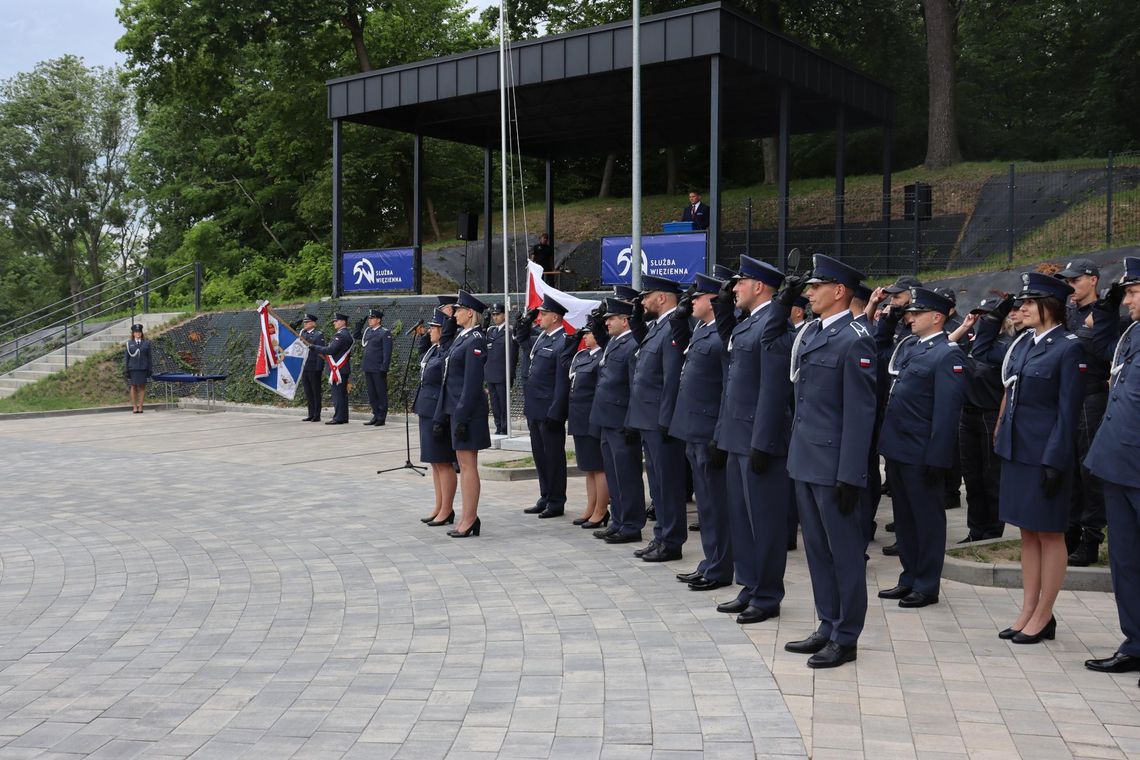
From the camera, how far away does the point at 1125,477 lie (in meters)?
5.31

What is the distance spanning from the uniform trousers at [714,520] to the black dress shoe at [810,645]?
148cm

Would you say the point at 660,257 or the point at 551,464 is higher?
the point at 660,257

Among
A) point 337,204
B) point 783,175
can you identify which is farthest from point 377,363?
point 783,175

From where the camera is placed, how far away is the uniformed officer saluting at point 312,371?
1994 centimetres

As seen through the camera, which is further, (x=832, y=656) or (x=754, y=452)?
(x=754, y=452)

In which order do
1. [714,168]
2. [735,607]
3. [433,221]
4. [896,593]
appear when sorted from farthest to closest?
[433,221] → [714,168] → [896,593] → [735,607]

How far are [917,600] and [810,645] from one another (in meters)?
1.34

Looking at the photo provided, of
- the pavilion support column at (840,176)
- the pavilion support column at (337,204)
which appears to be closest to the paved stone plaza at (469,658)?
the pavilion support column at (840,176)

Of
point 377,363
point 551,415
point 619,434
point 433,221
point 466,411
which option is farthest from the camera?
point 433,221

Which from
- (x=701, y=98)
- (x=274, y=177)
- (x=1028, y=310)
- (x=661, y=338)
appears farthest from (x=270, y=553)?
(x=274, y=177)

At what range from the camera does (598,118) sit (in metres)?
24.4

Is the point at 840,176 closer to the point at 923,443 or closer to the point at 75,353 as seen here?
the point at 923,443

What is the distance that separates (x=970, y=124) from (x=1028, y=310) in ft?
105

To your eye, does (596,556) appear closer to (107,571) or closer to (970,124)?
(107,571)
